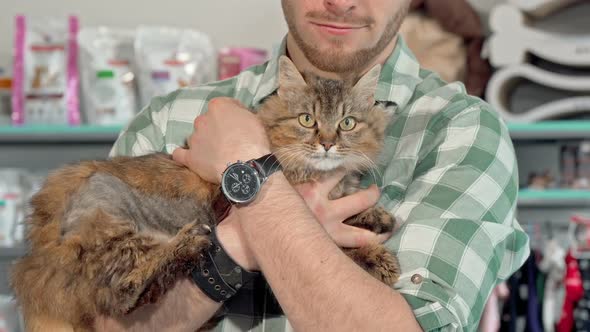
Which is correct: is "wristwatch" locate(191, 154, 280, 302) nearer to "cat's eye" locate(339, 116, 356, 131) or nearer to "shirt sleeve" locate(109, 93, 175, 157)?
"cat's eye" locate(339, 116, 356, 131)

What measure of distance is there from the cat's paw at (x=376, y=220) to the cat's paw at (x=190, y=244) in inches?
11.6

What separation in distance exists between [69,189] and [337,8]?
0.66 m

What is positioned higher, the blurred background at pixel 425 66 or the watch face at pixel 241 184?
the watch face at pixel 241 184

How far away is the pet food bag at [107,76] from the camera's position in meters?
2.92

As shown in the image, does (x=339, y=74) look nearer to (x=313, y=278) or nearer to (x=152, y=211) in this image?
(x=152, y=211)

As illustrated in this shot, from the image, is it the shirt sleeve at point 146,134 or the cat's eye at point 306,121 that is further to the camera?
the shirt sleeve at point 146,134

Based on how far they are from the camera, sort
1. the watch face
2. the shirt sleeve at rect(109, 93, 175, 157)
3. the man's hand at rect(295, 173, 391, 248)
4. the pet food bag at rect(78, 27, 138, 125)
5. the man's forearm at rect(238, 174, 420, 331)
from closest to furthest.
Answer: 1. the man's forearm at rect(238, 174, 420, 331)
2. the watch face
3. the man's hand at rect(295, 173, 391, 248)
4. the shirt sleeve at rect(109, 93, 175, 157)
5. the pet food bag at rect(78, 27, 138, 125)

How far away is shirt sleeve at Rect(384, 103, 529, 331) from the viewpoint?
3.95 ft

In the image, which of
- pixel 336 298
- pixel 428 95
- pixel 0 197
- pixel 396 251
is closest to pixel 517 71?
pixel 428 95

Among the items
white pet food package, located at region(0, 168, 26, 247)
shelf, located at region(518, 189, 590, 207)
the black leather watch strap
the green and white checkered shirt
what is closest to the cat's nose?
the green and white checkered shirt

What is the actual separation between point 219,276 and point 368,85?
1.76 feet

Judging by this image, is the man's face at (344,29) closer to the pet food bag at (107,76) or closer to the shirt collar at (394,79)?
the shirt collar at (394,79)

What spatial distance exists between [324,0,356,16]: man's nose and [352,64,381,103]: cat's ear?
0.45 ft

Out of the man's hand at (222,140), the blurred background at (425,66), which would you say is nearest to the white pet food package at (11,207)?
the blurred background at (425,66)
